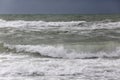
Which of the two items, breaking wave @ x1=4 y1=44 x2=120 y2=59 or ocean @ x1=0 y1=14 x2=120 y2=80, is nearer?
ocean @ x1=0 y1=14 x2=120 y2=80

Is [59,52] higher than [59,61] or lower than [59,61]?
higher

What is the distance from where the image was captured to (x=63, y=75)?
536 cm

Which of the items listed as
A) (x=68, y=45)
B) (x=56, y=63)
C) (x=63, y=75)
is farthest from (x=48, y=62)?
(x=68, y=45)

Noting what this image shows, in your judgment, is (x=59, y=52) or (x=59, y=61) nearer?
(x=59, y=61)

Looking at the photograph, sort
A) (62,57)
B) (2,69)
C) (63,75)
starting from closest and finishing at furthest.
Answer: (63,75) → (2,69) → (62,57)

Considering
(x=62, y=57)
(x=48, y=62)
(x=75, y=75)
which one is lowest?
(x=75, y=75)

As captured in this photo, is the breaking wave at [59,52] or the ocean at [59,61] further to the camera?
the breaking wave at [59,52]

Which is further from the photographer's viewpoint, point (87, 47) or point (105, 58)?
point (87, 47)

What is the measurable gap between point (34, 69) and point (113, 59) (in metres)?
2.62

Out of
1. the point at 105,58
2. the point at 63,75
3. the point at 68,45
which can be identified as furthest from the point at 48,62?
the point at 68,45

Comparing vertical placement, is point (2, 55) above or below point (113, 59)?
above

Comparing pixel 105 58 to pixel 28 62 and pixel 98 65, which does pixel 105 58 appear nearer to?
pixel 98 65

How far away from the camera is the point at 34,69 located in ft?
19.2

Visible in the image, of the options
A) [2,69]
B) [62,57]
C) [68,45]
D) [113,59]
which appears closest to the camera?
[2,69]
